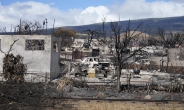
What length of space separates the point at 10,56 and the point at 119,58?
7.85 metres

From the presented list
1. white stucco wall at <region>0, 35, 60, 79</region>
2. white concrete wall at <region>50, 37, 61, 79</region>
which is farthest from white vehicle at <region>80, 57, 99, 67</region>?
white stucco wall at <region>0, 35, 60, 79</region>

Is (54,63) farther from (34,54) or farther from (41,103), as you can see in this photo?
(41,103)

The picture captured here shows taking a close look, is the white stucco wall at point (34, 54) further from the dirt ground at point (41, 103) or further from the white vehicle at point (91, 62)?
the dirt ground at point (41, 103)

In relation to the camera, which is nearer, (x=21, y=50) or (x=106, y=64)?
(x=21, y=50)

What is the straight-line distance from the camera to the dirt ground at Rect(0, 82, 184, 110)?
1382 cm

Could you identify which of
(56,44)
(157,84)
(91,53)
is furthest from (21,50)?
(91,53)

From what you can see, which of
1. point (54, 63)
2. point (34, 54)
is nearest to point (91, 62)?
point (54, 63)

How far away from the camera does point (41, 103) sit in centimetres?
1484

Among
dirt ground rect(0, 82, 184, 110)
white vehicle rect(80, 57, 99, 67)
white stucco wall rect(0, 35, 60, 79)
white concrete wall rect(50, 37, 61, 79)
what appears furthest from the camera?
white vehicle rect(80, 57, 99, 67)

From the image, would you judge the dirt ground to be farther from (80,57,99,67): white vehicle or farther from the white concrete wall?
(80,57,99,67): white vehicle

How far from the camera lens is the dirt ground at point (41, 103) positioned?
1382cm

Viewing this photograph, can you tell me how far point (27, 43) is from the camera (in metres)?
31.4

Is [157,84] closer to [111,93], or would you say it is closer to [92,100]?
[111,93]

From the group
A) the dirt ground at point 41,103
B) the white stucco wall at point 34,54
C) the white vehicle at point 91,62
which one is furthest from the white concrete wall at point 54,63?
the dirt ground at point 41,103
